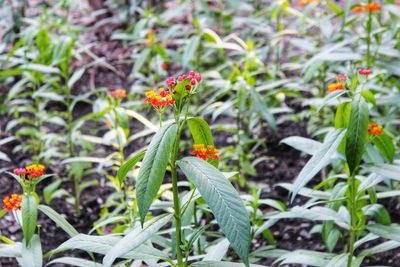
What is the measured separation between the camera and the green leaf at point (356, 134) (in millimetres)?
2410

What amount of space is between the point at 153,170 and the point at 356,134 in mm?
863

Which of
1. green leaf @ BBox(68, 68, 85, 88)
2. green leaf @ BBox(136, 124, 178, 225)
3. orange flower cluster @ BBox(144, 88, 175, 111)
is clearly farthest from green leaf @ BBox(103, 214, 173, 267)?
green leaf @ BBox(68, 68, 85, 88)

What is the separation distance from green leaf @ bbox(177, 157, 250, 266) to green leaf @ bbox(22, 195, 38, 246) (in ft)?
2.57

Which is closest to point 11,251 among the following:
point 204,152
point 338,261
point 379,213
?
point 204,152

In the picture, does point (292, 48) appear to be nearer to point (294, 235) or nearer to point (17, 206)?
point (294, 235)

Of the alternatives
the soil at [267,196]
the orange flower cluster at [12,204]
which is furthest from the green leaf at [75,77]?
the orange flower cluster at [12,204]

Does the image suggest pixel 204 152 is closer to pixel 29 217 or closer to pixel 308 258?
pixel 29 217

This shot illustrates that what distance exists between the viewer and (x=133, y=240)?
2223 millimetres

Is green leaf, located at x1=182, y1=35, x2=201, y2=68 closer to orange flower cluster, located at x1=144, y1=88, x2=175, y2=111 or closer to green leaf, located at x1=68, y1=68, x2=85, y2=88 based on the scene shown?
green leaf, located at x1=68, y1=68, x2=85, y2=88

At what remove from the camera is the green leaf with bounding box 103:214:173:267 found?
2.16 m

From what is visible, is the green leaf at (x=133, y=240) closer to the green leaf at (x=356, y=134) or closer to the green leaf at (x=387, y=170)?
the green leaf at (x=356, y=134)

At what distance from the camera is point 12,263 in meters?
3.65

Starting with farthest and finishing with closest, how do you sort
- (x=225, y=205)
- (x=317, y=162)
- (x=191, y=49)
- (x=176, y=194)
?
(x=191, y=49)
(x=317, y=162)
(x=176, y=194)
(x=225, y=205)

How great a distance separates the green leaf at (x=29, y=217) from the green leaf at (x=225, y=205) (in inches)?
30.8
